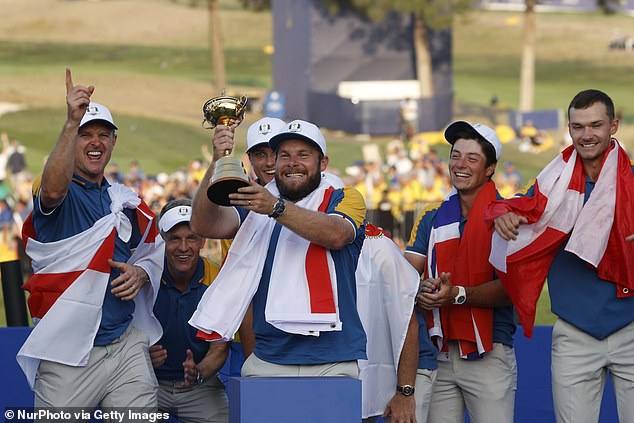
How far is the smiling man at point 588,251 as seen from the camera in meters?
5.80

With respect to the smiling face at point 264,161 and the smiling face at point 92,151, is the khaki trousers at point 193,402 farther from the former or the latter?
the smiling face at point 92,151

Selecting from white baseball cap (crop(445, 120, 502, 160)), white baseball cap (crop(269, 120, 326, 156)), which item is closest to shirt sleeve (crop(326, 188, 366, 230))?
white baseball cap (crop(269, 120, 326, 156))

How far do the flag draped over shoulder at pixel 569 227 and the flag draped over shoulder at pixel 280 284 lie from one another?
112 cm

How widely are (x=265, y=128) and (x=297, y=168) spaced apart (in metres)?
1.00

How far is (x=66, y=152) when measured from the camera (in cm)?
523

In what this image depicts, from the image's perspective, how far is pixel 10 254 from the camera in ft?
63.9

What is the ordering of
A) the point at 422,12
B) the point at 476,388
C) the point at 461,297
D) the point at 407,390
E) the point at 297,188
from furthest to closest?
the point at 422,12
the point at 476,388
the point at 461,297
the point at 407,390
the point at 297,188

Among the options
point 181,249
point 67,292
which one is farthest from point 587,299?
point 67,292

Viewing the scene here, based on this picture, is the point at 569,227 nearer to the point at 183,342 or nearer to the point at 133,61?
the point at 183,342

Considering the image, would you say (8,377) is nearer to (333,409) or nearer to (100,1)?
(333,409)

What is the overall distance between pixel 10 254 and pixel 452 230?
1435 centimetres

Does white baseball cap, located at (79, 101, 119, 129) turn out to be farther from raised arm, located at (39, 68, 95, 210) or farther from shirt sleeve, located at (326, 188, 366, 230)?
shirt sleeve, located at (326, 188, 366, 230)

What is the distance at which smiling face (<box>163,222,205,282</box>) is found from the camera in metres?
6.27

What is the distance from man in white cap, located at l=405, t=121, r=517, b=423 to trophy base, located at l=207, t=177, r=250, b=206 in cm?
154
